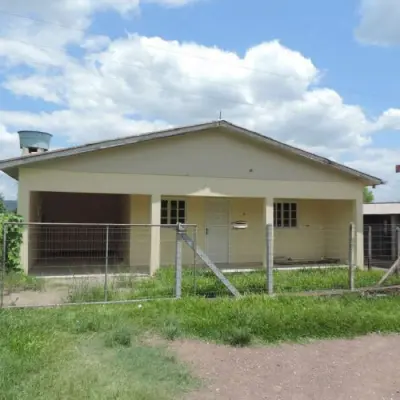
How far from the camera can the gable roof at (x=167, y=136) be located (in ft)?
40.7

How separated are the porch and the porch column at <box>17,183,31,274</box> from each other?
1.10 meters

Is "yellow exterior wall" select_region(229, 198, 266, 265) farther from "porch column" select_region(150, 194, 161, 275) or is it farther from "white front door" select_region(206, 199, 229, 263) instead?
"porch column" select_region(150, 194, 161, 275)

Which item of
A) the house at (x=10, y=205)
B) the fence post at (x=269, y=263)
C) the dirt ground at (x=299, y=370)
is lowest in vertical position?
the dirt ground at (x=299, y=370)

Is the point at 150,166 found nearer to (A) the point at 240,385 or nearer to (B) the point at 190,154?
(B) the point at 190,154

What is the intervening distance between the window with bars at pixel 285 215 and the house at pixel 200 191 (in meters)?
0.04

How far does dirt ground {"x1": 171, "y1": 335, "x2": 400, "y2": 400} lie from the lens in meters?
5.10

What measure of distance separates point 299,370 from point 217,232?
36.2 feet

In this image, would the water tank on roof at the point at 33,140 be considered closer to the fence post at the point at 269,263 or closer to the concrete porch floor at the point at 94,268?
the concrete porch floor at the point at 94,268

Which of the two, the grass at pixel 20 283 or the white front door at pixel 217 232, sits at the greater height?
the white front door at pixel 217 232

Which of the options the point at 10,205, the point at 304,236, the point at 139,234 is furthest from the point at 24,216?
the point at 10,205

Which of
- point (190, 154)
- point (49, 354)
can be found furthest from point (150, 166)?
point (49, 354)

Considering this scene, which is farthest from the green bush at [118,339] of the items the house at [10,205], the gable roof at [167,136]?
the house at [10,205]

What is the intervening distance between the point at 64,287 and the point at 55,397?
7.27 m

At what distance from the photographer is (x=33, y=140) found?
59.2ft
